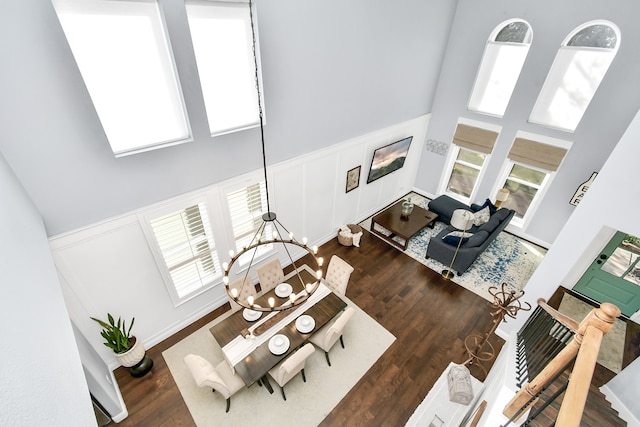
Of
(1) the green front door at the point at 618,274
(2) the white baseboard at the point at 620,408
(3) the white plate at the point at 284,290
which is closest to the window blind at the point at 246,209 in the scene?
(3) the white plate at the point at 284,290

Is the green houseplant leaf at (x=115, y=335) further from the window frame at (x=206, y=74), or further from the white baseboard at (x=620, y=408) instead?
the white baseboard at (x=620, y=408)

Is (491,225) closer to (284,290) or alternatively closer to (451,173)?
(451,173)

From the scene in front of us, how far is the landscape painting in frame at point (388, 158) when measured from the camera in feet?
21.6

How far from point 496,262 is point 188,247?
6280 millimetres

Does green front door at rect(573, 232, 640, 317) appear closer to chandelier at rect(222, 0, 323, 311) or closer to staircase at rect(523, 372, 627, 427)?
staircase at rect(523, 372, 627, 427)

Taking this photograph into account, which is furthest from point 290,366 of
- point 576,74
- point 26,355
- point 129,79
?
point 576,74

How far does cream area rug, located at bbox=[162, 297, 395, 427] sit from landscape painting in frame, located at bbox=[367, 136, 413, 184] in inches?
139

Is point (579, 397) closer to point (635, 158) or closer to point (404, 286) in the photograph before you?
point (635, 158)

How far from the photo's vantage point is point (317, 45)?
4.24m

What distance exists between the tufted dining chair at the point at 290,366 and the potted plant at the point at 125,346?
1.85 metres

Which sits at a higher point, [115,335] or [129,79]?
[129,79]

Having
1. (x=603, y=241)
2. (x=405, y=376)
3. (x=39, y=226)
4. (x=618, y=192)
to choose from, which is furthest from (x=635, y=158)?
(x=39, y=226)

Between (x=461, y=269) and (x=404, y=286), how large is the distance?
1252mm

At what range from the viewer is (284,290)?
4508 millimetres
